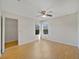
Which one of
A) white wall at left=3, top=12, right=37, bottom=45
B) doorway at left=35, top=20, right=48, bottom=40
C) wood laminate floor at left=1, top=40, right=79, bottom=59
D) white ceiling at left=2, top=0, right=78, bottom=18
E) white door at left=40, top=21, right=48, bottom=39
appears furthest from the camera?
doorway at left=35, top=20, right=48, bottom=40

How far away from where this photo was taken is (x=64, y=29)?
5.44 metres

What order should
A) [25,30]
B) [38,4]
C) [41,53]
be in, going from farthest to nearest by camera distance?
[25,30]
[41,53]
[38,4]

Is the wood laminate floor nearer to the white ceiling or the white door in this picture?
the white ceiling

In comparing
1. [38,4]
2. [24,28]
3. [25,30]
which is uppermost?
[38,4]

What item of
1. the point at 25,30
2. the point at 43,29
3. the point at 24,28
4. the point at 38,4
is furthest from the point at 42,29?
the point at 38,4

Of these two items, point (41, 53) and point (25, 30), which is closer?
point (41, 53)

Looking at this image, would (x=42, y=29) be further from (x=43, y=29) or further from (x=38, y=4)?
(x=38, y=4)

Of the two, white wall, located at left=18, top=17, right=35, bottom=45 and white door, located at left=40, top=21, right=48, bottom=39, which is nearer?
white wall, located at left=18, top=17, right=35, bottom=45

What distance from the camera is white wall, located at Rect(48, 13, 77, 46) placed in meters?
4.79

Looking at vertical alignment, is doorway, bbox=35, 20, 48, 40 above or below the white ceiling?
below

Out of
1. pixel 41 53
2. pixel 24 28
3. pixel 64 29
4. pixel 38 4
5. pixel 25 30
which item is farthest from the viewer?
pixel 25 30

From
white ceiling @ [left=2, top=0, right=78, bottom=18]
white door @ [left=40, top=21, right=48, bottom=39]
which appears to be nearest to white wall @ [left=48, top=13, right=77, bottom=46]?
white door @ [left=40, top=21, right=48, bottom=39]

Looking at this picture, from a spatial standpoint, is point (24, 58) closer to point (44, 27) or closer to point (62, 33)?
point (62, 33)

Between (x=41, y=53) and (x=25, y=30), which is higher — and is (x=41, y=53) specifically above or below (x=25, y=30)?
below
